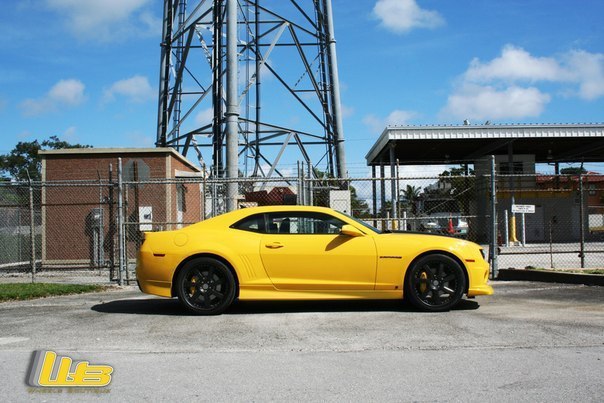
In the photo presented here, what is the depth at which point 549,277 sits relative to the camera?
34.8 feet

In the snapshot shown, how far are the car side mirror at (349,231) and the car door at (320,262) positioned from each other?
53 millimetres

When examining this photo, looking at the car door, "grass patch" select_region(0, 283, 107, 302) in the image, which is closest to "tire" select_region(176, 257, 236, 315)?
the car door

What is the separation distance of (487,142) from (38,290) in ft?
81.7

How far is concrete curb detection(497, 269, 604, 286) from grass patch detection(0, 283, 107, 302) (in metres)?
7.73

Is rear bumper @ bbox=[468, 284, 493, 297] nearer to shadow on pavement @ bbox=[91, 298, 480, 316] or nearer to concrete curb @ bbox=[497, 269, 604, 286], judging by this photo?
shadow on pavement @ bbox=[91, 298, 480, 316]

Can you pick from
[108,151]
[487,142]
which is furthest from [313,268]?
[487,142]

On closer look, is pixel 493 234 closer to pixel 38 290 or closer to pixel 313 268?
pixel 313 268

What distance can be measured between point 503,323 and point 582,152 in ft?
97.6

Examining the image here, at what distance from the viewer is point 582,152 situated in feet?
107

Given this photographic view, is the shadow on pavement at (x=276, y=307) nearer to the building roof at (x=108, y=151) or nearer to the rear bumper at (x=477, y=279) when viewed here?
the rear bumper at (x=477, y=279)

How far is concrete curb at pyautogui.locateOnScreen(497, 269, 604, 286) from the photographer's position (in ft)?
32.9

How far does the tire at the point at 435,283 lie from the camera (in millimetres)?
7387

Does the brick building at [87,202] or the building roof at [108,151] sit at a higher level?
the building roof at [108,151]

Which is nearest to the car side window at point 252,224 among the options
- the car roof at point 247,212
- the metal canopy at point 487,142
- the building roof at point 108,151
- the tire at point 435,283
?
the car roof at point 247,212
